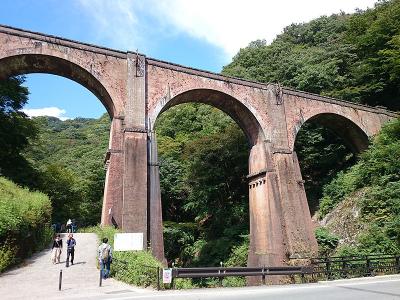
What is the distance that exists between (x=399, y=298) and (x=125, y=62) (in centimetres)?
1444

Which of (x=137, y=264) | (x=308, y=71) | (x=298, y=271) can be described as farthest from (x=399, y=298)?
(x=308, y=71)

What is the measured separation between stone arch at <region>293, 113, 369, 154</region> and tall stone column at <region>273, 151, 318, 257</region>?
4733 millimetres

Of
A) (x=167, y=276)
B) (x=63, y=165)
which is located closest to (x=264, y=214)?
(x=167, y=276)

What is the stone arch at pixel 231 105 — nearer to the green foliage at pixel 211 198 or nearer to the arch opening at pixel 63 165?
the arch opening at pixel 63 165

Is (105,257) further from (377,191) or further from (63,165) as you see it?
(63,165)

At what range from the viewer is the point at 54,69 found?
16.8 m

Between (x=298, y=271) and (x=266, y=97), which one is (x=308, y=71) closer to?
(x=266, y=97)

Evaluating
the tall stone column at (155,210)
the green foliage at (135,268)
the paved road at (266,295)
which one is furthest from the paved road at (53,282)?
the tall stone column at (155,210)

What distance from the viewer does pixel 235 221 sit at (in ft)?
85.6

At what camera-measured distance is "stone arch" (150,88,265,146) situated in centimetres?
1944

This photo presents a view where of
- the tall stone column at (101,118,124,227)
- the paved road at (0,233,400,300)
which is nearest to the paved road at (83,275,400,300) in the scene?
the paved road at (0,233,400,300)

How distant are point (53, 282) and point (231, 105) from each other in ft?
43.5

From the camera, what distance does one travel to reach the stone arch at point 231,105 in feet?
63.8

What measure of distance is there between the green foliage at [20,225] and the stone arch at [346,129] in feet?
54.5
